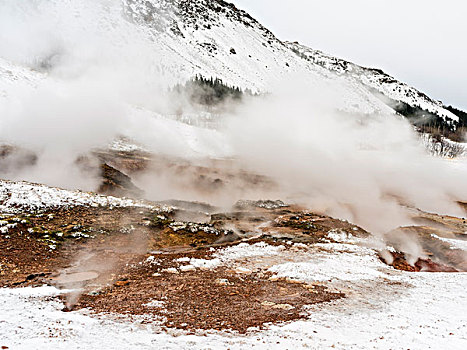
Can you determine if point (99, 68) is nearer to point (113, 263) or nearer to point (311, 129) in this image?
point (311, 129)

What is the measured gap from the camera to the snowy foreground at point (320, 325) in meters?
6.15

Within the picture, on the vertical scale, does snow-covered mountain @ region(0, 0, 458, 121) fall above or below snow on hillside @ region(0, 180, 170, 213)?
above

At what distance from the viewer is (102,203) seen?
16672mm

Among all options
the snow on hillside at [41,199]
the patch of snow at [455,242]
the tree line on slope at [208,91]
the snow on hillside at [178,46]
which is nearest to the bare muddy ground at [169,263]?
the patch of snow at [455,242]

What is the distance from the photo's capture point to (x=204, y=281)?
10.4m

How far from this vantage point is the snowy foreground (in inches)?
242

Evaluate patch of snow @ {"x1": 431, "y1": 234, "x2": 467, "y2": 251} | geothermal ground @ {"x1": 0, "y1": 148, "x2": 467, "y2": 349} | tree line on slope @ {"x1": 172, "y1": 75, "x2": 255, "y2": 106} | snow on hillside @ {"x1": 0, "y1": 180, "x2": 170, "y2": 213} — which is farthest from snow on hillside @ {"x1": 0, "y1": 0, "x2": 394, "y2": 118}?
patch of snow @ {"x1": 431, "y1": 234, "x2": 467, "y2": 251}

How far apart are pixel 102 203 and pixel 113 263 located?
19.2 ft

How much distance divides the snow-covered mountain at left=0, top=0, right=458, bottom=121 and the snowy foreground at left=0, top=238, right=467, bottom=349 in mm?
75427

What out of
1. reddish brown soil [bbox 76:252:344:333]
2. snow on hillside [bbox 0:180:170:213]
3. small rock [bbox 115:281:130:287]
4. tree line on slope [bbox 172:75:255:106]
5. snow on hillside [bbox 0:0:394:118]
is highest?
snow on hillside [bbox 0:0:394:118]

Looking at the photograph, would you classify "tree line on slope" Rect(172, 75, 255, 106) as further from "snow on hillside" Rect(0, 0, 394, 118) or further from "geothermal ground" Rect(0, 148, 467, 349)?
"geothermal ground" Rect(0, 148, 467, 349)

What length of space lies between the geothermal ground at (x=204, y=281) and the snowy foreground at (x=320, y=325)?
0.04 meters

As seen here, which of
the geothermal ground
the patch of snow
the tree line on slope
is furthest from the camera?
the tree line on slope

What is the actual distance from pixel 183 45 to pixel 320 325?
441ft
